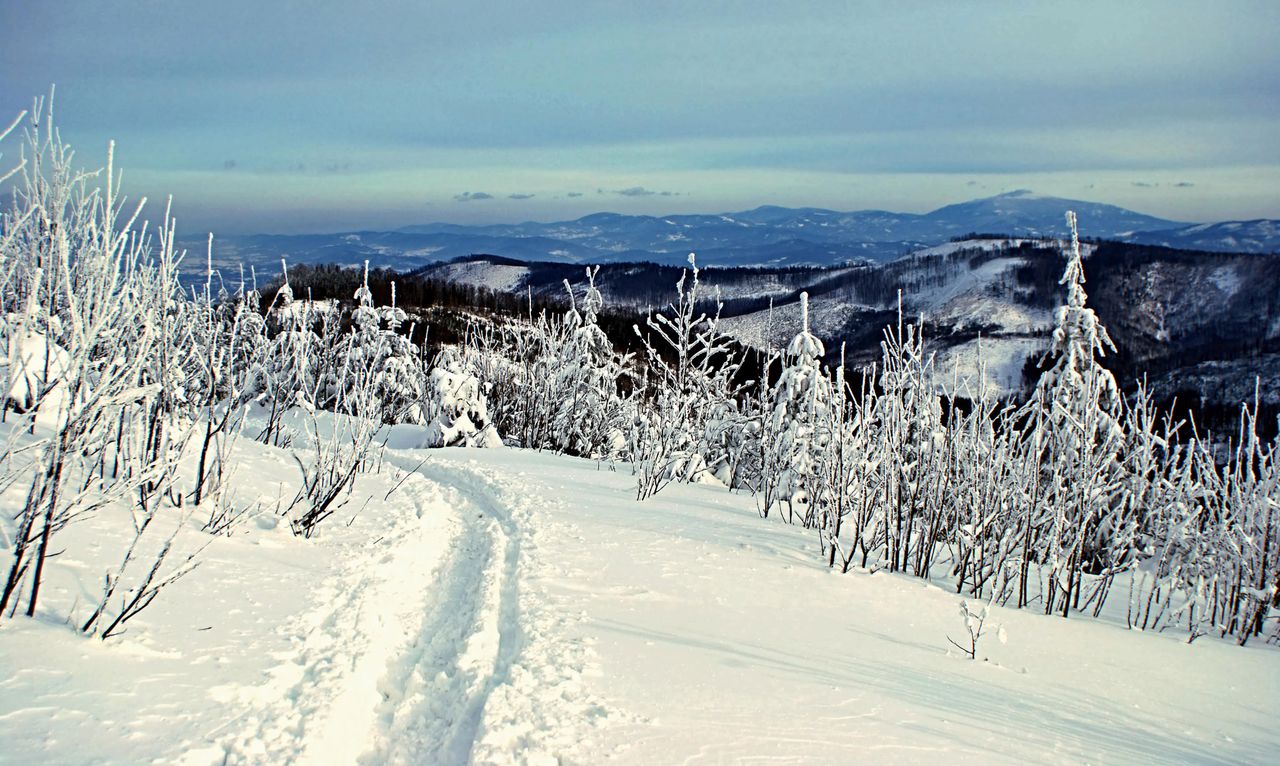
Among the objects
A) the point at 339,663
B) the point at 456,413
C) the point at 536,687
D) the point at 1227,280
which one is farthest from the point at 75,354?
the point at 1227,280

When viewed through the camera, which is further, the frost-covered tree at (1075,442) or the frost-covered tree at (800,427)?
the frost-covered tree at (800,427)

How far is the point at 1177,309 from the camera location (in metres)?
177

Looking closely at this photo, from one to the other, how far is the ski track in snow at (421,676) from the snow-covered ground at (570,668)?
2cm

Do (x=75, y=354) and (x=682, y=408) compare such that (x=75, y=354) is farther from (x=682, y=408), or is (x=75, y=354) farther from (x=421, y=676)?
(x=682, y=408)

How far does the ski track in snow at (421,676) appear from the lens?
355 centimetres

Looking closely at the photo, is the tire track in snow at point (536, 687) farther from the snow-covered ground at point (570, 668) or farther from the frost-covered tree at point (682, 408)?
the frost-covered tree at point (682, 408)

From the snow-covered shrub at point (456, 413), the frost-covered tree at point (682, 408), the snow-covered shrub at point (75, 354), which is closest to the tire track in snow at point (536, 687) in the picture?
the snow-covered shrub at point (75, 354)

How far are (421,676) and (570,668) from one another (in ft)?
2.98

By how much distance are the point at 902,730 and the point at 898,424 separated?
4.01 m

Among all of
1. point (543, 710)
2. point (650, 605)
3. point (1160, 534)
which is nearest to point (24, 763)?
point (543, 710)

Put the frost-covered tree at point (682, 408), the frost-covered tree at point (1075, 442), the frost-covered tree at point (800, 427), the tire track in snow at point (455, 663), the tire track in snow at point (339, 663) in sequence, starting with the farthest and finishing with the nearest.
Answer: the frost-covered tree at point (682, 408)
the frost-covered tree at point (800, 427)
the frost-covered tree at point (1075, 442)
the tire track in snow at point (455, 663)
the tire track in snow at point (339, 663)

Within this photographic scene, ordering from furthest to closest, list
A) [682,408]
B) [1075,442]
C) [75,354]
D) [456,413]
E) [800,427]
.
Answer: [456,413]
[682,408]
[800,427]
[1075,442]
[75,354]

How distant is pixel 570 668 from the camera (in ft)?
14.5

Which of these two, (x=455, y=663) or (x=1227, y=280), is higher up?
(x=1227, y=280)
